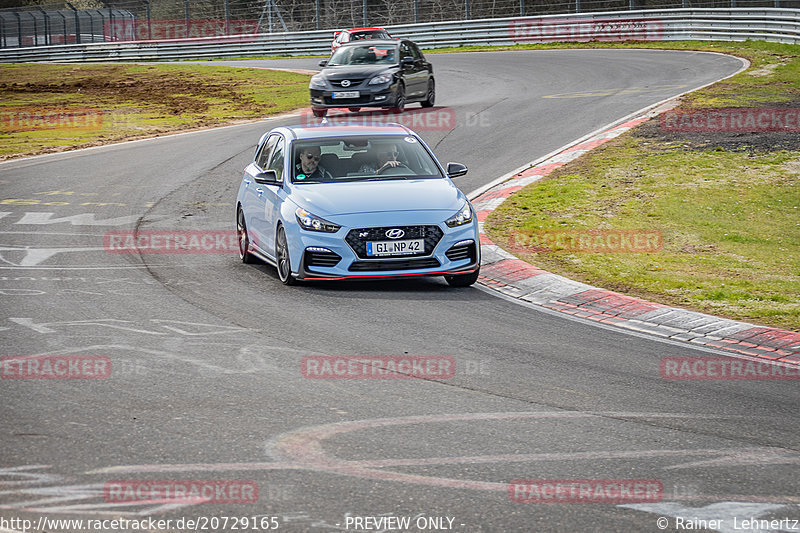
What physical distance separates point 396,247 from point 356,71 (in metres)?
14.7

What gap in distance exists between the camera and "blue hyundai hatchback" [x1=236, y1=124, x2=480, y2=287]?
10914 mm

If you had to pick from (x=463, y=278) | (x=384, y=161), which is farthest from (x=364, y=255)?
(x=384, y=161)

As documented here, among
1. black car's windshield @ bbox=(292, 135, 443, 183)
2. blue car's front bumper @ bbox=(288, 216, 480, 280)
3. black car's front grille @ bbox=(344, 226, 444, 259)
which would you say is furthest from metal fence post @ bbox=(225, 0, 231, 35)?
black car's front grille @ bbox=(344, 226, 444, 259)

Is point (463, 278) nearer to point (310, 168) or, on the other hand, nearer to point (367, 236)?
point (367, 236)

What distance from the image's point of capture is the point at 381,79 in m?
24.8

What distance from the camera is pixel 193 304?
1021cm

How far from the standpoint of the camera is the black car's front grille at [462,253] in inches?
436

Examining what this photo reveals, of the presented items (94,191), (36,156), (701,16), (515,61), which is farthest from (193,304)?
(701,16)

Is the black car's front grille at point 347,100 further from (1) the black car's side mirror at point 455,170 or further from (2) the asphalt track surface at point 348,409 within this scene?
(1) the black car's side mirror at point 455,170

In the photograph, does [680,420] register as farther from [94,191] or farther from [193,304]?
[94,191]

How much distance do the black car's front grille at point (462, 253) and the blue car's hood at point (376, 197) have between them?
1.42 ft

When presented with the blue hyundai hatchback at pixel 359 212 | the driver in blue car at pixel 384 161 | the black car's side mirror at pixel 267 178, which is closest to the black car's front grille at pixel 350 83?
the blue hyundai hatchback at pixel 359 212

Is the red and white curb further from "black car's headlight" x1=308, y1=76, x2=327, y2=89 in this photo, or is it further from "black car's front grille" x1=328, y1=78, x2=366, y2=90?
"black car's headlight" x1=308, y1=76, x2=327, y2=89

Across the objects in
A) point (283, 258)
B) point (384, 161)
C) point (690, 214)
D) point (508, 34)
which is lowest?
point (690, 214)
